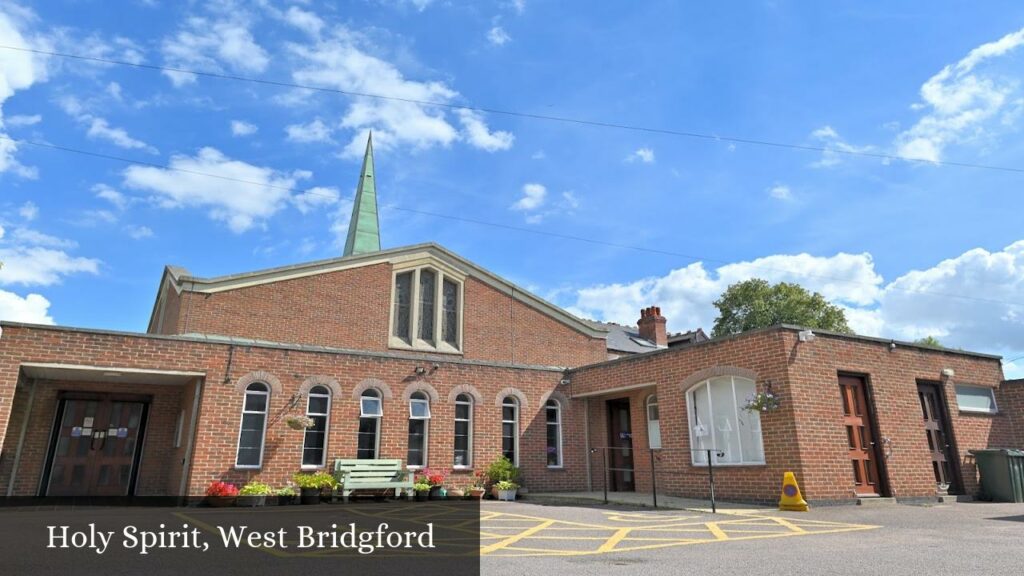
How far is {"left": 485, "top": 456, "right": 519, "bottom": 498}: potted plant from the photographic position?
15.6 m

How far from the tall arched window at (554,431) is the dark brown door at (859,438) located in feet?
24.3

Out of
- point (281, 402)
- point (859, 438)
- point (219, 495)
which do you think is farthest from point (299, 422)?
point (859, 438)

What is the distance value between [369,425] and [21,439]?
25.0 ft

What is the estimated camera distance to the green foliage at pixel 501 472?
1560cm

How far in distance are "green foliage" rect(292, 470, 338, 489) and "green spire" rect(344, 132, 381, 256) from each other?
45.7ft

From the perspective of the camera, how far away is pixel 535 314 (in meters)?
22.3

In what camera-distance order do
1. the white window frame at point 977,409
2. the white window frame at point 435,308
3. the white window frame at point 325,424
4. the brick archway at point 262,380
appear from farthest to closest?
1. the white window frame at point 435,308
2. the white window frame at point 977,409
3. the white window frame at point 325,424
4. the brick archway at point 262,380

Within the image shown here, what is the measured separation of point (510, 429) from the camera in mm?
16953

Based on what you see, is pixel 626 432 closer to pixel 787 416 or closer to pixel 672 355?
pixel 672 355

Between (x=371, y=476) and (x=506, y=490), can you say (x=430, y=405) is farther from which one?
(x=506, y=490)

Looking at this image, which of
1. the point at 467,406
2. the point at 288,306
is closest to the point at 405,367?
the point at 467,406

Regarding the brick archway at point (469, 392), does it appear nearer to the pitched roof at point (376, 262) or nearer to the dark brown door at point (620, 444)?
the dark brown door at point (620, 444)

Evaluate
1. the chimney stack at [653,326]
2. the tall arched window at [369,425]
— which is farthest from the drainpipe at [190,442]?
the chimney stack at [653,326]

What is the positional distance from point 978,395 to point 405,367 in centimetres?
1410
